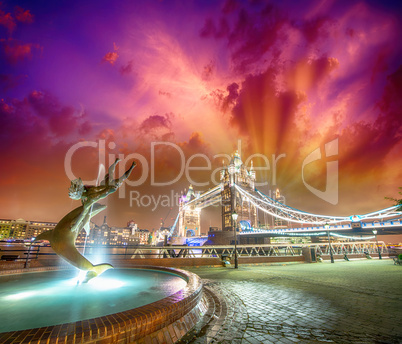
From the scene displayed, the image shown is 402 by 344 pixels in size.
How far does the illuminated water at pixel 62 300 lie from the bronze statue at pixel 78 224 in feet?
2.13

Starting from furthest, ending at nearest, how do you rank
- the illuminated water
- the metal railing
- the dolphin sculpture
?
1. the metal railing
2. the dolphin sculpture
3. the illuminated water

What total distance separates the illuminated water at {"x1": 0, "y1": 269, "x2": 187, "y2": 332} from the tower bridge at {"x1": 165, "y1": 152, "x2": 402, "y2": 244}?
10056 mm

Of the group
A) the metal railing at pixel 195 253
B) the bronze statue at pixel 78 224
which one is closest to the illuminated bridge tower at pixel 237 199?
the metal railing at pixel 195 253

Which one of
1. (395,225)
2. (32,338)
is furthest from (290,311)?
(395,225)

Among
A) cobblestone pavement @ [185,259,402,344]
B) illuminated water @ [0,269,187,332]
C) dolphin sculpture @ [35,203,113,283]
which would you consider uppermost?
dolphin sculpture @ [35,203,113,283]

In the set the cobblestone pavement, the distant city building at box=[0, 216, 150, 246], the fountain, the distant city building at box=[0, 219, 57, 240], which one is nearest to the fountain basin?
the fountain

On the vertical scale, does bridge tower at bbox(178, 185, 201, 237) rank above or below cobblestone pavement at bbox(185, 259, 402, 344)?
above

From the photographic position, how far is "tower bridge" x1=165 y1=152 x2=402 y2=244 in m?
41.5

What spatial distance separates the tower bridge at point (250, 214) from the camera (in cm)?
4153

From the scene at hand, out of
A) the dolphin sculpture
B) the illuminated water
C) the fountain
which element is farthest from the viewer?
the dolphin sculpture

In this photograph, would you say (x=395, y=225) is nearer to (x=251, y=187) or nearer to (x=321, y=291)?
(x=321, y=291)

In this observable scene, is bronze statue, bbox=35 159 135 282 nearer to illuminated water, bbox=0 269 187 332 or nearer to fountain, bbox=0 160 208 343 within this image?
fountain, bbox=0 160 208 343

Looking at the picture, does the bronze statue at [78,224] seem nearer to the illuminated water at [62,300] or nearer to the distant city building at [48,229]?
the illuminated water at [62,300]

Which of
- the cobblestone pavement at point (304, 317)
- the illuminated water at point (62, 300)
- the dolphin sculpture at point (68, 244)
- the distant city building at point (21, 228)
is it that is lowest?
the cobblestone pavement at point (304, 317)
